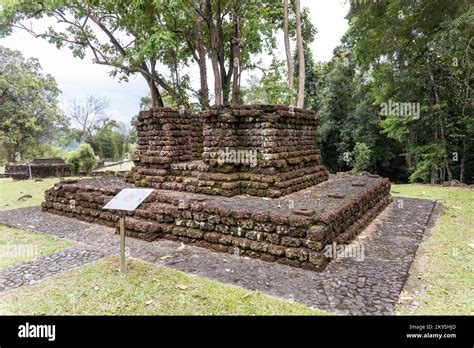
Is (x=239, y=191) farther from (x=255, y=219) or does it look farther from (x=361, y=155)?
(x=361, y=155)

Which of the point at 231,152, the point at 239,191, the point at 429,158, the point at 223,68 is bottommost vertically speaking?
the point at 239,191

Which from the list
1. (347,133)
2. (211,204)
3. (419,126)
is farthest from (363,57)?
(211,204)

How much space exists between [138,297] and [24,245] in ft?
9.77

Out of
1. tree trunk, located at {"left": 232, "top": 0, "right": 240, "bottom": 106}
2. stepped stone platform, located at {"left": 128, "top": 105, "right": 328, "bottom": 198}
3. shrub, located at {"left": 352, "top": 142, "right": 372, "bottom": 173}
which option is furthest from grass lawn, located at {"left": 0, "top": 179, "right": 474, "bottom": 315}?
shrub, located at {"left": 352, "top": 142, "right": 372, "bottom": 173}

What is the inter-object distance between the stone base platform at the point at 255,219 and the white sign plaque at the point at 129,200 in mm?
1194

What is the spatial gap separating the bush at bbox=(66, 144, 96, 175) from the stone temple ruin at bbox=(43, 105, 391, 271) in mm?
8976

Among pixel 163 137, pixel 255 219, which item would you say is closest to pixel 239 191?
pixel 255 219

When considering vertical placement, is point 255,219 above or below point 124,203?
below

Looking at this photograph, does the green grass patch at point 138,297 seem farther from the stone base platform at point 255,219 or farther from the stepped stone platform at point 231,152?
the stepped stone platform at point 231,152

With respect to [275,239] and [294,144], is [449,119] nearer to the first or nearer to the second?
[294,144]

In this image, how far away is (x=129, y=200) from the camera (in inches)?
151

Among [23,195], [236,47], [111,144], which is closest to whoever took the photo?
[23,195]

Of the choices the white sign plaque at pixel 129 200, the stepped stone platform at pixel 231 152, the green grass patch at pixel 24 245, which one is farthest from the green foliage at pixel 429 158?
the green grass patch at pixel 24 245
